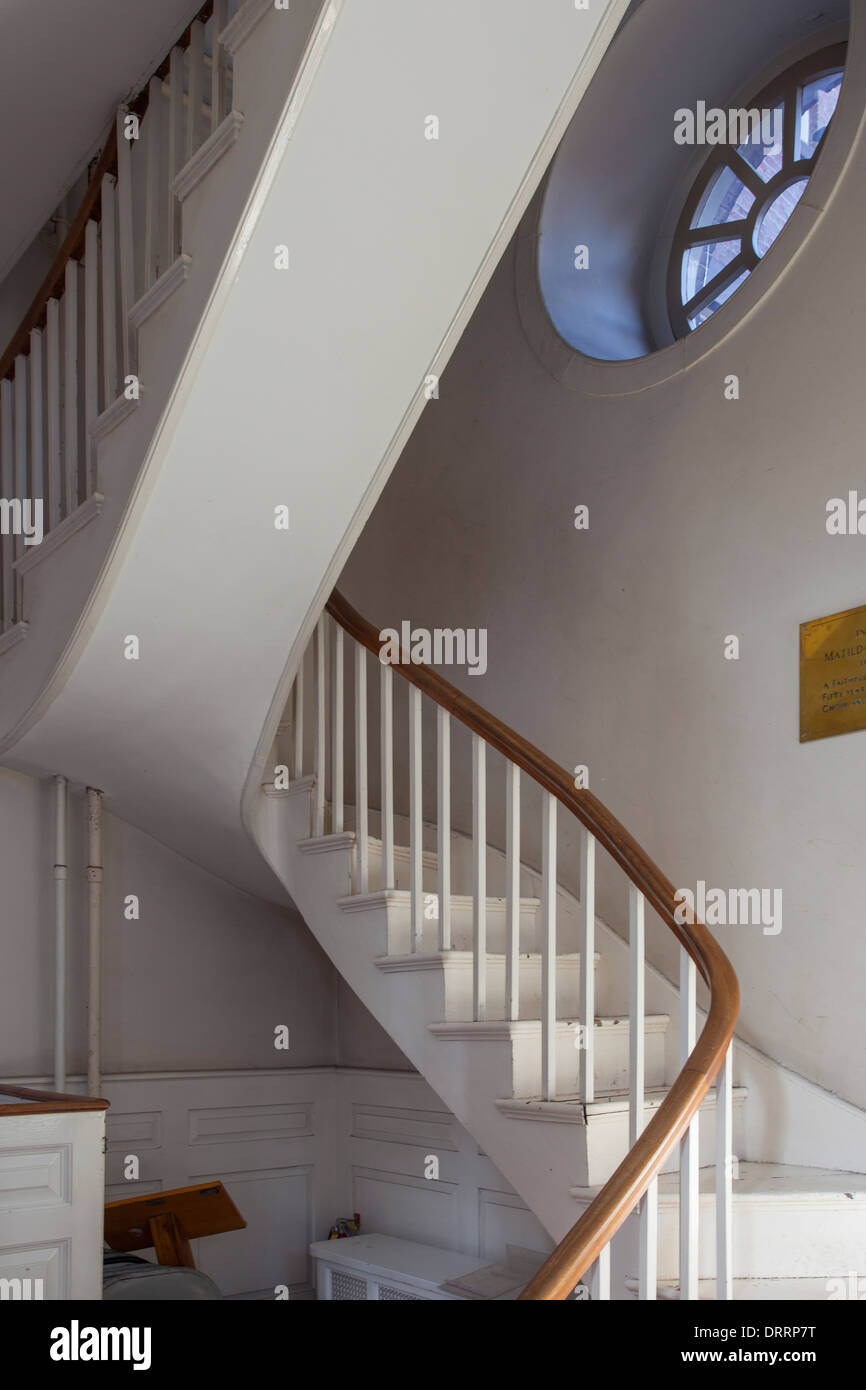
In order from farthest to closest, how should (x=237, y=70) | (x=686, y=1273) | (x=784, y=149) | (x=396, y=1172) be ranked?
(x=396, y=1172) → (x=784, y=149) → (x=237, y=70) → (x=686, y=1273)

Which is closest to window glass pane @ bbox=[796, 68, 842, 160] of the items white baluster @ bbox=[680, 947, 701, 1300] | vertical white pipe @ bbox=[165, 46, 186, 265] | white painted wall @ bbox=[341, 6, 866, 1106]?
white painted wall @ bbox=[341, 6, 866, 1106]

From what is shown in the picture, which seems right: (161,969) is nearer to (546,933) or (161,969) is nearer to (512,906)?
(512,906)

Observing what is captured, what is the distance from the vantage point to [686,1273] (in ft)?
8.07

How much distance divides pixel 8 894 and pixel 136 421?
216 cm

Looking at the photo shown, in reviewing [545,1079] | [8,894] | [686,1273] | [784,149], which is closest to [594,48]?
[784,149]

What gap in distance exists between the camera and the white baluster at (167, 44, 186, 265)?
3.28 metres

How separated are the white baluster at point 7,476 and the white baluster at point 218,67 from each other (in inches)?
58.9

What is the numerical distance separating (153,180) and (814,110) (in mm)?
2270

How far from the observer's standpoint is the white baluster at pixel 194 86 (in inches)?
126

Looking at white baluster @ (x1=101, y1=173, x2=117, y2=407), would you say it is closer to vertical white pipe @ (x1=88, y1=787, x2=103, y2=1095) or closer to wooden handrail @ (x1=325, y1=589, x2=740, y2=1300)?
wooden handrail @ (x1=325, y1=589, x2=740, y2=1300)

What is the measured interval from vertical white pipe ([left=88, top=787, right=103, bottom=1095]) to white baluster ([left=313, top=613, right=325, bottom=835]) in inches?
41.6

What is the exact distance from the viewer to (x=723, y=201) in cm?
452

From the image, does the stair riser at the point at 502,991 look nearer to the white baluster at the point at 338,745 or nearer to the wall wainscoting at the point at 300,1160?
the white baluster at the point at 338,745
